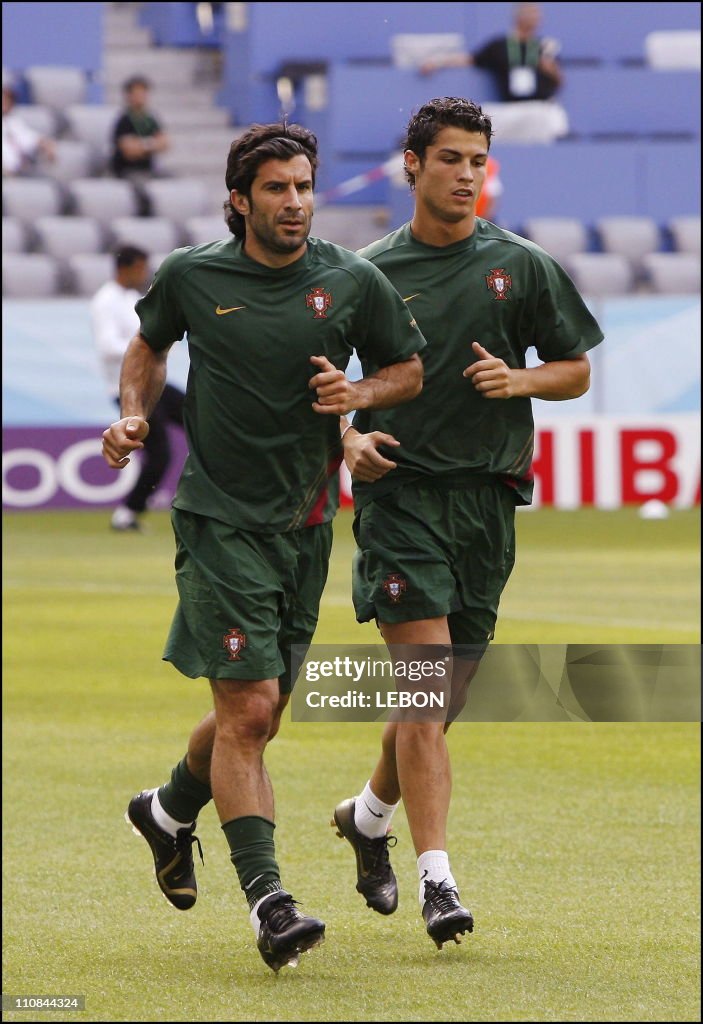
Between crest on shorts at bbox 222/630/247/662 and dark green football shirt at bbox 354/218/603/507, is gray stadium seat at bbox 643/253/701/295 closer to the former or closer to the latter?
dark green football shirt at bbox 354/218/603/507

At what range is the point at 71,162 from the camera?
22.2 m

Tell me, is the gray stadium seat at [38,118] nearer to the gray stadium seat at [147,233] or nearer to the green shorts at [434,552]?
the gray stadium seat at [147,233]

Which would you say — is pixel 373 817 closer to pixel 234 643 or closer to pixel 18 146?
pixel 234 643

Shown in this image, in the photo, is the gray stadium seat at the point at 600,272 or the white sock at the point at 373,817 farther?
the gray stadium seat at the point at 600,272

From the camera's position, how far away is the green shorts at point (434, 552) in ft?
17.4

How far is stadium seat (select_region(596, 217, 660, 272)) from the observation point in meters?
22.2

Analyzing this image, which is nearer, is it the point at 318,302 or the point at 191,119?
the point at 318,302

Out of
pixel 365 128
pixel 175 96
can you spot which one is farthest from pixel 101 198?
pixel 175 96

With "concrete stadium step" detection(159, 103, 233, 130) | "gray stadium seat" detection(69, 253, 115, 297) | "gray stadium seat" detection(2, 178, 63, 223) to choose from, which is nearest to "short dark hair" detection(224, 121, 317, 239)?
"gray stadium seat" detection(69, 253, 115, 297)

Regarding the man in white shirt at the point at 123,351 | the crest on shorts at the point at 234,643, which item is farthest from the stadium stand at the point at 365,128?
the crest on shorts at the point at 234,643

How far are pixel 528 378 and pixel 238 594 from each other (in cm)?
98

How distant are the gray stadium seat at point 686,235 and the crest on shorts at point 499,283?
1758cm

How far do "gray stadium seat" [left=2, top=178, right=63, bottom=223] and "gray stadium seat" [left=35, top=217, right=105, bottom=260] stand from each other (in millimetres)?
518

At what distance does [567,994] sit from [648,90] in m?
20.8
